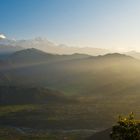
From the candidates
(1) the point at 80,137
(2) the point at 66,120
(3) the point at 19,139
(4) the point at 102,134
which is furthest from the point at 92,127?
(4) the point at 102,134

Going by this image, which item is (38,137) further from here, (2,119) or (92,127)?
(2,119)

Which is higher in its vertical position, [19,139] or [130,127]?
[130,127]

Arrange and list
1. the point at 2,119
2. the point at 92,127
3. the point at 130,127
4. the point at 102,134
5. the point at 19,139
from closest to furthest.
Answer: the point at 130,127 < the point at 102,134 < the point at 19,139 < the point at 92,127 < the point at 2,119

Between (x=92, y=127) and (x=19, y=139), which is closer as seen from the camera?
(x=19, y=139)

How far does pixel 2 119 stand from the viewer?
192 metres

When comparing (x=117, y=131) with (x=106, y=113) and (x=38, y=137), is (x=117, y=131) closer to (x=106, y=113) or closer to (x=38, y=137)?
(x=38, y=137)

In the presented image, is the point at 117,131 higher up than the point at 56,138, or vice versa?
the point at 117,131

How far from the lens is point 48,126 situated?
176 meters

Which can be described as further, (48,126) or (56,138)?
(48,126)

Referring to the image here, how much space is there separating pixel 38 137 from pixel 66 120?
130 ft

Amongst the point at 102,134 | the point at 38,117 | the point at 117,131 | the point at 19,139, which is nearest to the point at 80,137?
the point at 19,139

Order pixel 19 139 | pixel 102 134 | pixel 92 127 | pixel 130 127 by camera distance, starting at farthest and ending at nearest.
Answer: pixel 92 127 → pixel 19 139 → pixel 102 134 → pixel 130 127

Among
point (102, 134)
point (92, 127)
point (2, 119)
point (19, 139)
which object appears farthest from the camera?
point (2, 119)

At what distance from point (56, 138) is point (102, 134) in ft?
120
